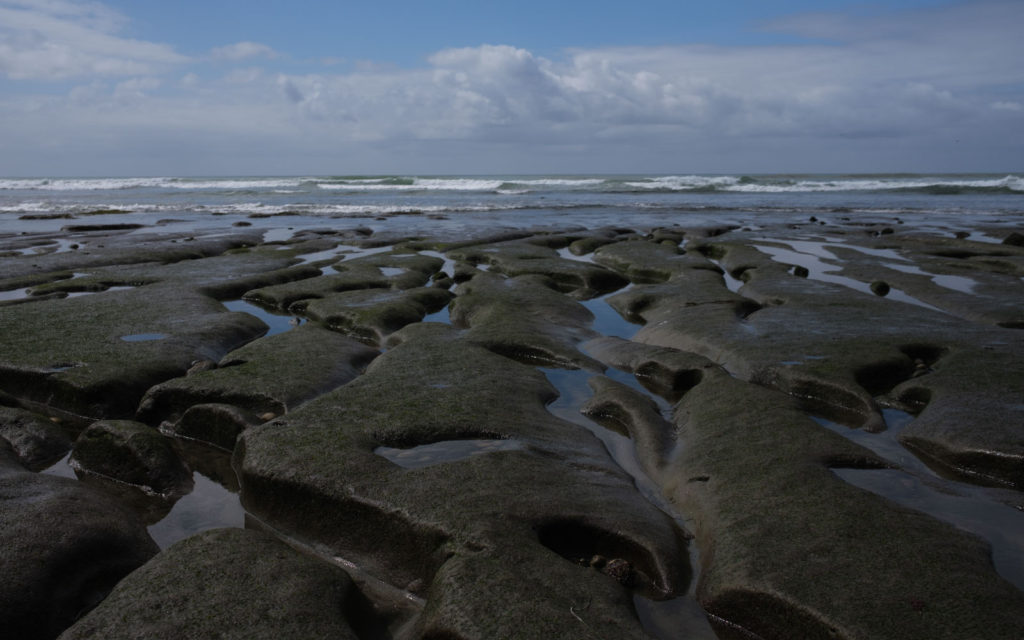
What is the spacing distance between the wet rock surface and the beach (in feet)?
0.08

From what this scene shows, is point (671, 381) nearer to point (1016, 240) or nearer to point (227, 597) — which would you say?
point (227, 597)

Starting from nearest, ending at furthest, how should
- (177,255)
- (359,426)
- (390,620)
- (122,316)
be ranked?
(390,620)
(359,426)
(122,316)
(177,255)

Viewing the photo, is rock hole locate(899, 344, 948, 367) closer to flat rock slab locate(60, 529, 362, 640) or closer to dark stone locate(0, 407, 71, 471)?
flat rock slab locate(60, 529, 362, 640)

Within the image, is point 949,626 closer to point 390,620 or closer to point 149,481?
point 390,620

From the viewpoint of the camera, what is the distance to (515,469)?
5.12 meters

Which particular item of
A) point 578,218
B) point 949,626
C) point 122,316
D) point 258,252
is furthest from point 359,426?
point 578,218

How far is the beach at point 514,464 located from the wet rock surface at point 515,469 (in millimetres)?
25

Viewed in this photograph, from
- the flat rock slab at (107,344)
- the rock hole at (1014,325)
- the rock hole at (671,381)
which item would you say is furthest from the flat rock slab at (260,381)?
the rock hole at (1014,325)

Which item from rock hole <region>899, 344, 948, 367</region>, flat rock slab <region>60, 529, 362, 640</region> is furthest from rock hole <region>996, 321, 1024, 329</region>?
flat rock slab <region>60, 529, 362, 640</region>

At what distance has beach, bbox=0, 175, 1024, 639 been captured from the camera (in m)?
3.77

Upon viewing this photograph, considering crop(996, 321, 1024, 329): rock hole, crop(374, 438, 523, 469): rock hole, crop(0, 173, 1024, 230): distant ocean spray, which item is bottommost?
crop(0, 173, 1024, 230): distant ocean spray

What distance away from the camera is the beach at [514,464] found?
3768mm

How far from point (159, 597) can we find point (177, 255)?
17168 mm

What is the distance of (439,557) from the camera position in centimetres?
422
